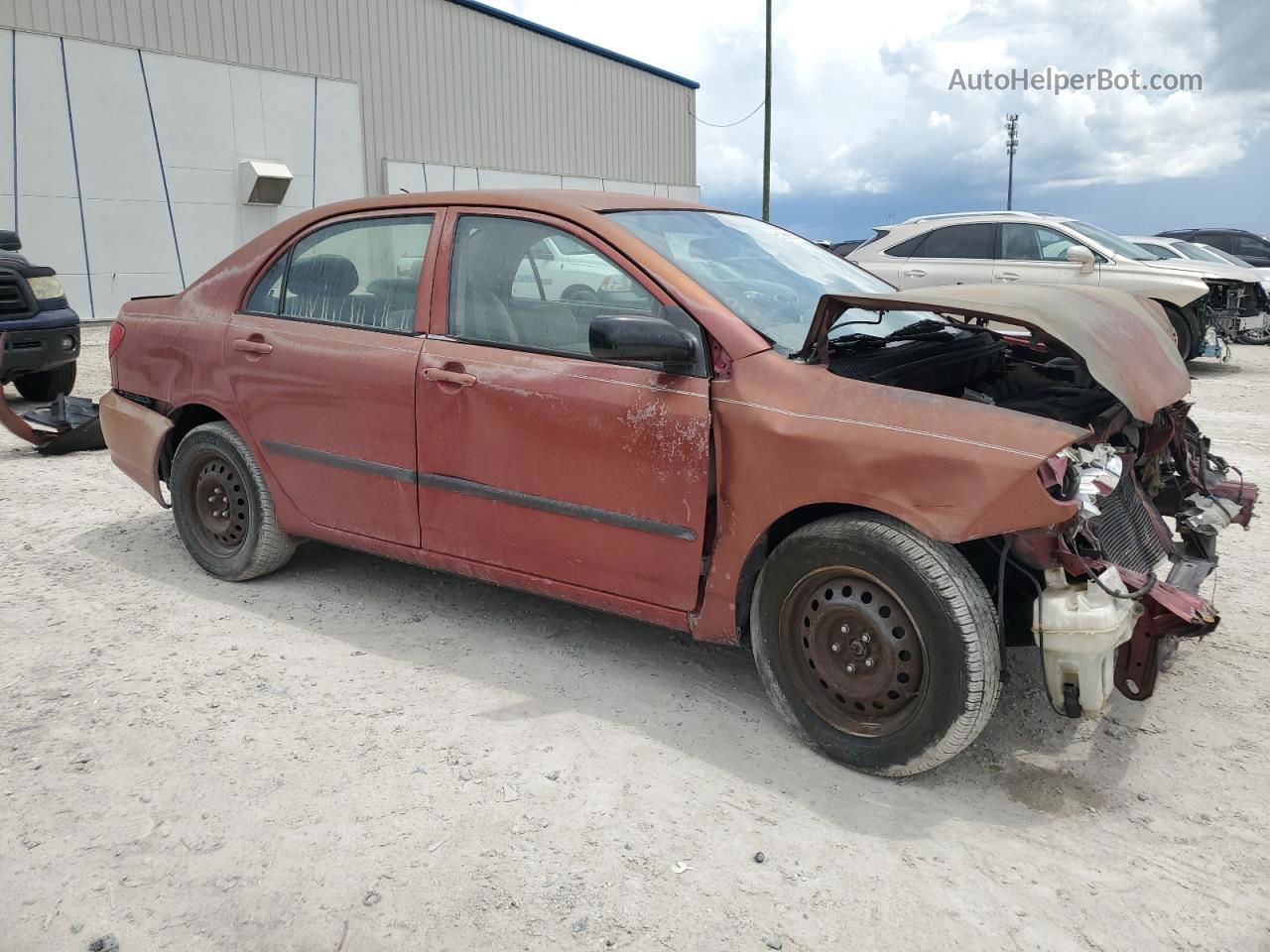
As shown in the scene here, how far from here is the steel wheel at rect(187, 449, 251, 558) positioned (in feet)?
14.5

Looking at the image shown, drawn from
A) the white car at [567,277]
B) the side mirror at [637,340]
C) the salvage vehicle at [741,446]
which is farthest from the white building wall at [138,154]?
the side mirror at [637,340]

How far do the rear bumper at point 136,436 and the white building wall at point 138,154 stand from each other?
12251 millimetres

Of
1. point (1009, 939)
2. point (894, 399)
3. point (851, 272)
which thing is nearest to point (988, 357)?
point (851, 272)

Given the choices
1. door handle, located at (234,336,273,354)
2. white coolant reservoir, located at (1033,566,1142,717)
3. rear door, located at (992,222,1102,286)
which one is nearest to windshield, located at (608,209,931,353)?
white coolant reservoir, located at (1033,566,1142,717)

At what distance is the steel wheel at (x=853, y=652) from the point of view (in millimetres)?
2809

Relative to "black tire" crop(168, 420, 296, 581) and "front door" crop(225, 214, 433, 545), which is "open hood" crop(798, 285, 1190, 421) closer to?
"front door" crop(225, 214, 433, 545)

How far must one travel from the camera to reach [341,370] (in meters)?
3.85

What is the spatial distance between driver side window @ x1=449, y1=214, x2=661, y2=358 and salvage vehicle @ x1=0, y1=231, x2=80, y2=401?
593cm

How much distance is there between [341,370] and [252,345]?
572mm

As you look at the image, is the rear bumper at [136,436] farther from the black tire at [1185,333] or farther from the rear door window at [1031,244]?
the black tire at [1185,333]

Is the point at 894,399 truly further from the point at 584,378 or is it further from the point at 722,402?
the point at 584,378

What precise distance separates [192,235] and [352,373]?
49.2 ft

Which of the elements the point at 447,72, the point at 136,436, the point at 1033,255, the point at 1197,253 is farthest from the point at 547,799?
the point at 447,72

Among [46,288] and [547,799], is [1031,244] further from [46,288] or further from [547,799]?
[547,799]
